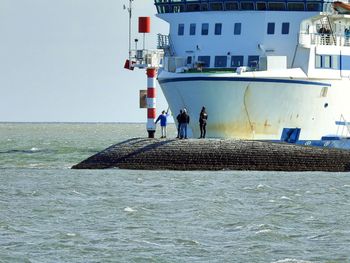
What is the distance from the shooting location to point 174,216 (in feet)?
114

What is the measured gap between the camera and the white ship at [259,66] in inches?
2185

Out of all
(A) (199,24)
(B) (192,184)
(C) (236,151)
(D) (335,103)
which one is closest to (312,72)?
(D) (335,103)

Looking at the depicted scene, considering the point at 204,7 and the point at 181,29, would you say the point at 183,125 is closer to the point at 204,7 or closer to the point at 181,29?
the point at 204,7

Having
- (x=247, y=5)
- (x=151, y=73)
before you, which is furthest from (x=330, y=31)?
(x=151, y=73)

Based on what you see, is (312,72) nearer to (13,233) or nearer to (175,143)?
(175,143)

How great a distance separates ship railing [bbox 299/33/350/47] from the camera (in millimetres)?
59000

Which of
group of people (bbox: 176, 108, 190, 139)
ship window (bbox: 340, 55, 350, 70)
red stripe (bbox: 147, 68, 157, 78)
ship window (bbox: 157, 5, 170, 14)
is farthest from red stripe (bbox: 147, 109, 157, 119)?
ship window (bbox: 340, 55, 350, 70)

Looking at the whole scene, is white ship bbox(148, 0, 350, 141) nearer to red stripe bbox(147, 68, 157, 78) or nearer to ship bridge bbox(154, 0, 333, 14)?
ship bridge bbox(154, 0, 333, 14)

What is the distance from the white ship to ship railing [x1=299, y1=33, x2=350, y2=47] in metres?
0.04

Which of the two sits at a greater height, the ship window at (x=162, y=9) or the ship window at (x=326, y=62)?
the ship window at (x=162, y=9)

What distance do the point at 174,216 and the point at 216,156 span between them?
1583cm

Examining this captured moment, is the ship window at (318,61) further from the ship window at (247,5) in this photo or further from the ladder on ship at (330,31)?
the ship window at (247,5)

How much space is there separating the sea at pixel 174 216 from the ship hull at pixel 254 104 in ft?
18.5

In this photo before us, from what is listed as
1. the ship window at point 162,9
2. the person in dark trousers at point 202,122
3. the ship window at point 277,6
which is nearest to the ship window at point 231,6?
the ship window at point 277,6
